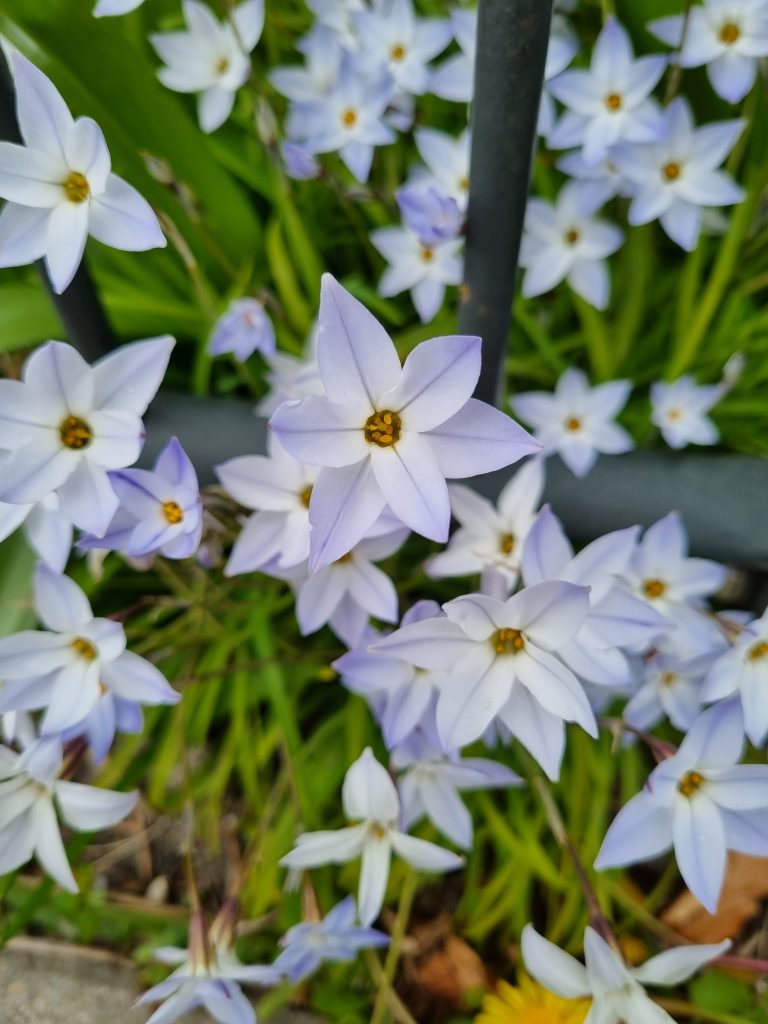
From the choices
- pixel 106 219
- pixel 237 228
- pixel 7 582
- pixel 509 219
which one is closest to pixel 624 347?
pixel 509 219

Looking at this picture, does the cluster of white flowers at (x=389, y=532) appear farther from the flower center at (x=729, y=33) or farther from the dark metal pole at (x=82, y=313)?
the dark metal pole at (x=82, y=313)

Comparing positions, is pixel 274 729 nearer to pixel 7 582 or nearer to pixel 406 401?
pixel 7 582

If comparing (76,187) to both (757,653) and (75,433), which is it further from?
(757,653)

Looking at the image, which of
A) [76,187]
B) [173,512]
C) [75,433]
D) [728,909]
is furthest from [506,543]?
[728,909]

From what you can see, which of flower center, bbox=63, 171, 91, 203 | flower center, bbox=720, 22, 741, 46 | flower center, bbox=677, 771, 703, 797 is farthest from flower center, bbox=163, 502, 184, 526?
flower center, bbox=720, 22, 741, 46

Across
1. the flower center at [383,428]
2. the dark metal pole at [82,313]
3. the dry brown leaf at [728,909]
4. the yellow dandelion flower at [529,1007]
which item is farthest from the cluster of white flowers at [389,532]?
the dry brown leaf at [728,909]
